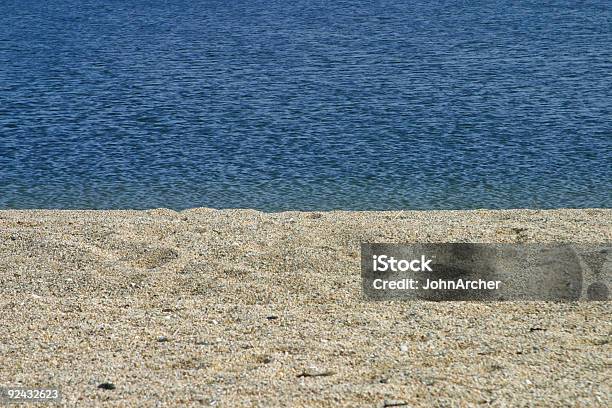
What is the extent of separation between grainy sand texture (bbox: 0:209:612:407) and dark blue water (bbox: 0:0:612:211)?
12.9 ft

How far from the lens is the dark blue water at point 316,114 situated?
15305 millimetres

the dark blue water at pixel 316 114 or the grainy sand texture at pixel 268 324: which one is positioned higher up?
the grainy sand texture at pixel 268 324

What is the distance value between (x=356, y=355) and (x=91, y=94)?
16.4 metres

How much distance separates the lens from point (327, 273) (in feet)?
29.7

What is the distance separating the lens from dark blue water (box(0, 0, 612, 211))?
1530cm

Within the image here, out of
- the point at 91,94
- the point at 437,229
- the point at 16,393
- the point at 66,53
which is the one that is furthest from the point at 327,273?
the point at 66,53

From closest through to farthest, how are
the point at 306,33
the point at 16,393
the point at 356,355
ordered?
the point at 16,393, the point at 356,355, the point at 306,33

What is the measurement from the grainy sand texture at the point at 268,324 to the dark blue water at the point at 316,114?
12.9 ft

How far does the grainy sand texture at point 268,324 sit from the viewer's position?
621cm

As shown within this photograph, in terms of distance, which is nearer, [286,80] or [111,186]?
[111,186]

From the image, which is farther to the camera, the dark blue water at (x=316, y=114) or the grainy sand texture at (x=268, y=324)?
the dark blue water at (x=316, y=114)

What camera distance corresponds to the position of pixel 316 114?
19.6m

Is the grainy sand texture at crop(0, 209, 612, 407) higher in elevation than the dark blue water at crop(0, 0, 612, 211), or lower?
higher

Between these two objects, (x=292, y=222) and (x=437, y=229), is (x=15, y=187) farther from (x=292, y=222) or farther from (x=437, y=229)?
(x=437, y=229)
